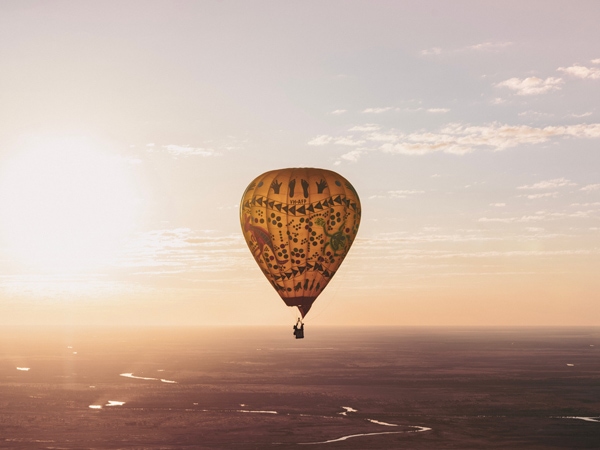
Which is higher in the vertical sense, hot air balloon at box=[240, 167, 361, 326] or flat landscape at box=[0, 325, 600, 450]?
hot air balloon at box=[240, 167, 361, 326]

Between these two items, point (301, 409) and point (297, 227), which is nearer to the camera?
point (297, 227)

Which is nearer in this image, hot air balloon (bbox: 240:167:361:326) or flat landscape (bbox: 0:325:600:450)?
hot air balloon (bbox: 240:167:361:326)

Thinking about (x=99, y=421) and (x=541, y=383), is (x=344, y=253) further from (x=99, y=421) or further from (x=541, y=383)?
(x=541, y=383)

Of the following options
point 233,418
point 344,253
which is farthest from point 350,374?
point 344,253

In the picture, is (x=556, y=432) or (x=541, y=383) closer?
(x=556, y=432)

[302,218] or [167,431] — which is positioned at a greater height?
[302,218]

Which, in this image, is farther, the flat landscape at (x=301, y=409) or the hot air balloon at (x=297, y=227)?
the flat landscape at (x=301, y=409)

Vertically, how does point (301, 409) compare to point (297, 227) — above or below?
below

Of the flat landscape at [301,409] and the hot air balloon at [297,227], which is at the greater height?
the hot air balloon at [297,227]
